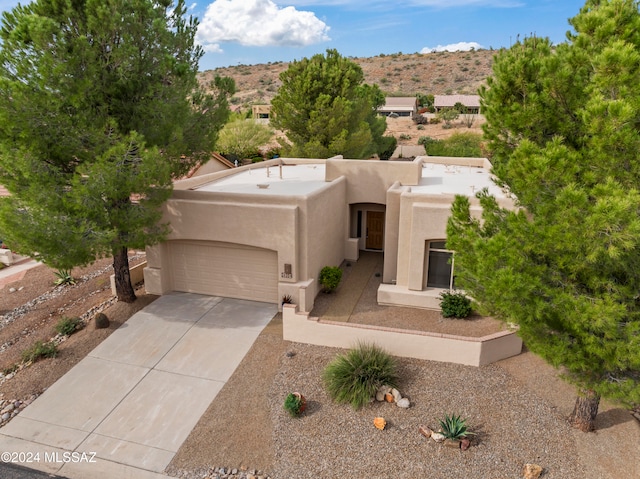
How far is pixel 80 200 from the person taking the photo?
13094 millimetres

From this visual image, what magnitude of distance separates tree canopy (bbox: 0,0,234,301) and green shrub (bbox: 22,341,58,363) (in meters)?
2.91

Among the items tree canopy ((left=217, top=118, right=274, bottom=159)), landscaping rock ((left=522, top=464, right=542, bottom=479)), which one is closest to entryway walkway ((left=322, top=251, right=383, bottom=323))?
landscaping rock ((left=522, top=464, right=542, bottom=479))

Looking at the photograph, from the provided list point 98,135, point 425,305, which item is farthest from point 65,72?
point 425,305

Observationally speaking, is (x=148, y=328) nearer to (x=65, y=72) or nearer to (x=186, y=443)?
(x=186, y=443)

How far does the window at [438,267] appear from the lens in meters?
16.4

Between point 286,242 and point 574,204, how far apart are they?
10.2 metres

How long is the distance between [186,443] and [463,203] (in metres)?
8.69

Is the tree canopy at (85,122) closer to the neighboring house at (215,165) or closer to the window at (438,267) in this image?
the window at (438,267)

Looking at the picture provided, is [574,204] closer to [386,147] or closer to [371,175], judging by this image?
[371,175]

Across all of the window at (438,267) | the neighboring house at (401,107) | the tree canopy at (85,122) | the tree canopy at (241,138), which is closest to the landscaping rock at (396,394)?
the window at (438,267)

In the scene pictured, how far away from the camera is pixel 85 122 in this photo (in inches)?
539

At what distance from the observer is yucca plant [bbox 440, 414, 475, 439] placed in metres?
10.3

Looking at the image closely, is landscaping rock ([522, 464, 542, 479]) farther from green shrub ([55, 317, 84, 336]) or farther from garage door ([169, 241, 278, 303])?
green shrub ([55, 317, 84, 336])

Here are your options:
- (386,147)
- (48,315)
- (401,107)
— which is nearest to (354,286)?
(48,315)
